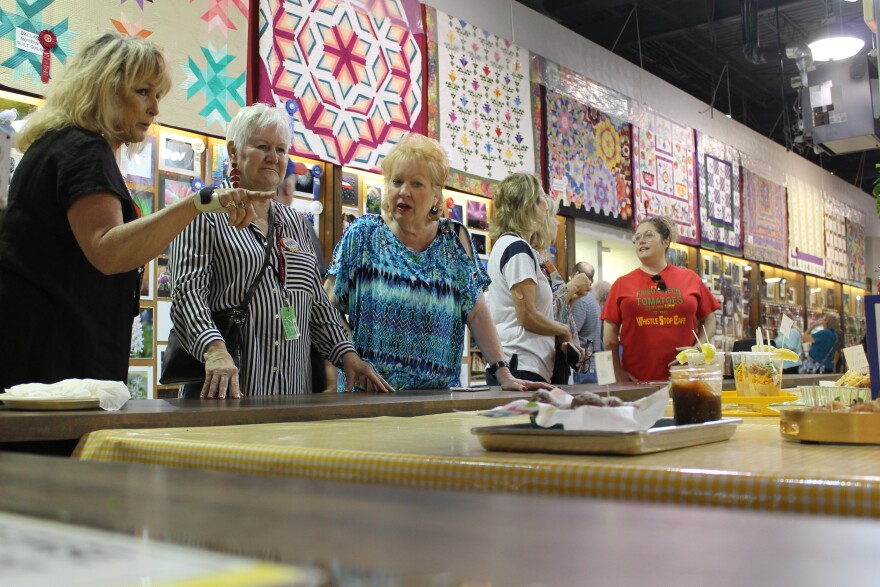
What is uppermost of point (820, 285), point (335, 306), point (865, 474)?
point (820, 285)

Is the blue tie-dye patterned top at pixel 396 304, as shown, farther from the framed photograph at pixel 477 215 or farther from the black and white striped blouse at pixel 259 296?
the framed photograph at pixel 477 215

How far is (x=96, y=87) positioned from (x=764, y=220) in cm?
1072

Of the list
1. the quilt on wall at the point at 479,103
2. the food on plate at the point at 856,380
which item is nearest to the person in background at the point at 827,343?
the quilt on wall at the point at 479,103

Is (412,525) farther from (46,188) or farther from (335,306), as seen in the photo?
(335,306)

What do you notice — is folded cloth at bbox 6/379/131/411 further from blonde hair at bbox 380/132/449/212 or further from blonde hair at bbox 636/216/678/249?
blonde hair at bbox 636/216/678/249

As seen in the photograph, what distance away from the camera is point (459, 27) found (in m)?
6.41

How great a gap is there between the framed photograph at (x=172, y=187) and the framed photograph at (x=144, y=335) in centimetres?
55

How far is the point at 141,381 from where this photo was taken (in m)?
4.13

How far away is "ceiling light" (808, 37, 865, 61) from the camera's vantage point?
25.8ft

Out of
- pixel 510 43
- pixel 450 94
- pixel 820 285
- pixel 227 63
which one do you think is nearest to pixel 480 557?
pixel 227 63

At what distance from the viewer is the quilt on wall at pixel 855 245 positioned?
47.8 ft

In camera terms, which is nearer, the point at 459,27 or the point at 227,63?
the point at 227,63

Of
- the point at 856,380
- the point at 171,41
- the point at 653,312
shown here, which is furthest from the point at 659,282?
the point at 171,41

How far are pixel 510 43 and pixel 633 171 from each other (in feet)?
7.27
